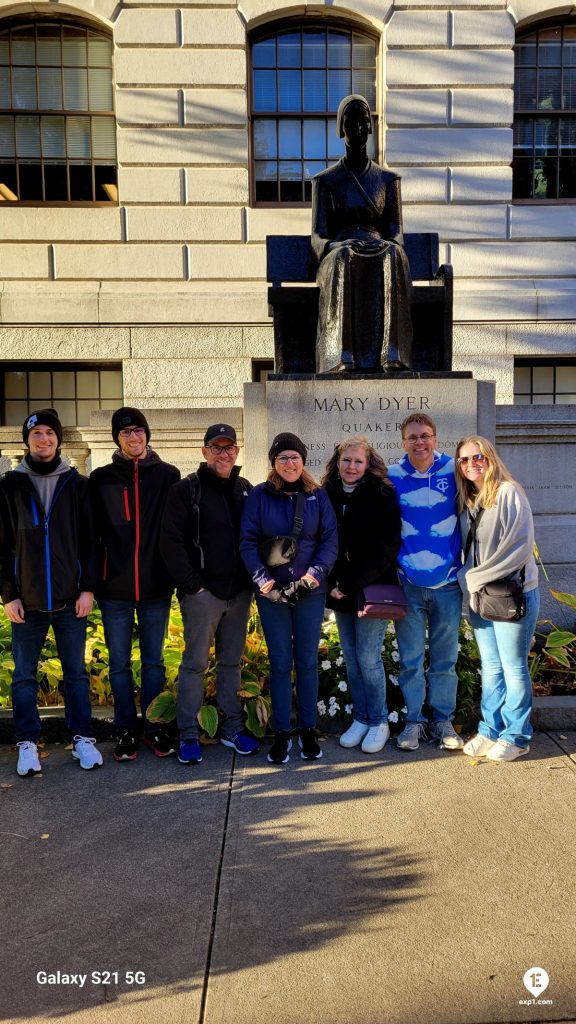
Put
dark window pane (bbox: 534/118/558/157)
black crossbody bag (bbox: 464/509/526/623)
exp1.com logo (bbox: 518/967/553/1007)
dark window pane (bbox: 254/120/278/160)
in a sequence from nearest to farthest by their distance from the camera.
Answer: exp1.com logo (bbox: 518/967/553/1007)
black crossbody bag (bbox: 464/509/526/623)
dark window pane (bbox: 254/120/278/160)
dark window pane (bbox: 534/118/558/157)

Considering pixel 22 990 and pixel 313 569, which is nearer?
pixel 22 990

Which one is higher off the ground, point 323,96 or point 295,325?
point 323,96

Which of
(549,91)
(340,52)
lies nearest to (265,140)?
(340,52)

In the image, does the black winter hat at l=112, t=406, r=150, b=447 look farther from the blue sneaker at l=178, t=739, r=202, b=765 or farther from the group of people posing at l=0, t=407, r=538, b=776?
the blue sneaker at l=178, t=739, r=202, b=765

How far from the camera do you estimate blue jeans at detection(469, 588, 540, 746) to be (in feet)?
14.3

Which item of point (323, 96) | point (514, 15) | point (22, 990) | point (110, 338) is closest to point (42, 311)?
point (110, 338)

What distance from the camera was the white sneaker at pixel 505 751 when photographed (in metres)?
4.32

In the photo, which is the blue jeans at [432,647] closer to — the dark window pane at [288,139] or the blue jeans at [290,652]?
the blue jeans at [290,652]

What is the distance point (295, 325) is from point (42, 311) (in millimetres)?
7323

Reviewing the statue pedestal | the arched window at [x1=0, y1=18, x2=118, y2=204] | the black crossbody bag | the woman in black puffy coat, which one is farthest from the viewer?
the arched window at [x1=0, y1=18, x2=118, y2=204]

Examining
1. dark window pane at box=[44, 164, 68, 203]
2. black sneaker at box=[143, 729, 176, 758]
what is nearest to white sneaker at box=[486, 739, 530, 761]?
black sneaker at box=[143, 729, 176, 758]

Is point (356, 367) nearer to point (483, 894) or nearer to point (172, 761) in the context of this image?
point (172, 761)

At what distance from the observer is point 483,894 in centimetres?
305

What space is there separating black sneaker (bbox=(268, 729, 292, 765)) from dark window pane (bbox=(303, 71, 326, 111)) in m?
12.2
